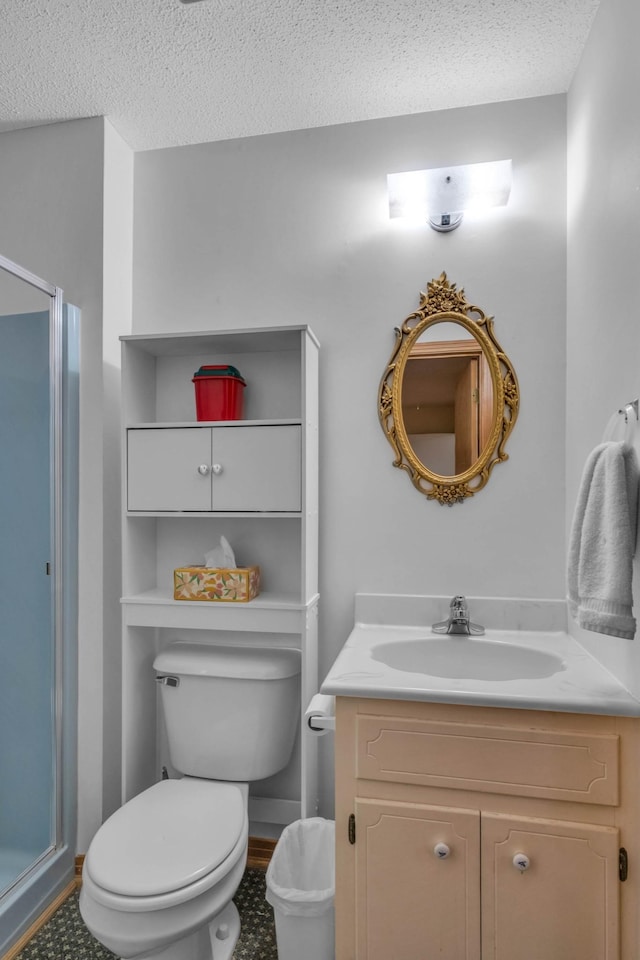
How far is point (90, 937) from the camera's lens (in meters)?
1.68

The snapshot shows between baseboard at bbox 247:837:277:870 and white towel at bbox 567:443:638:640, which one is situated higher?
white towel at bbox 567:443:638:640

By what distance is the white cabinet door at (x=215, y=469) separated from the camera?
5.96 feet

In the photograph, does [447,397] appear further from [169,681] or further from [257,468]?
[169,681]

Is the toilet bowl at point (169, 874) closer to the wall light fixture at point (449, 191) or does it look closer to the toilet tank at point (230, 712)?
the toilet tank at point (230, 712)

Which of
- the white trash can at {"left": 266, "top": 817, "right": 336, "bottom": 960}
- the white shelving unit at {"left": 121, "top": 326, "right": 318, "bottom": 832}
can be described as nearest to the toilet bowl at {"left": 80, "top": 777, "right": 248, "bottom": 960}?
the white trash can at {"left": 266, "top": 817, "right": 336, "bottom": 960}

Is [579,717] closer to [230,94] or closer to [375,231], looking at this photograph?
[375,231]

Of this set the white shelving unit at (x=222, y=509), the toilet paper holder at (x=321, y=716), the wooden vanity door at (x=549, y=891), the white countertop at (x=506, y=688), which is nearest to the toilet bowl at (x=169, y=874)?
the white shelving unit at (x=222, y=509)

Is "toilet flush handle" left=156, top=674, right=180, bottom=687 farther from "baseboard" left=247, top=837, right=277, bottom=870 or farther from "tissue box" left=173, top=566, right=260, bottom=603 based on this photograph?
"baseboard" left=247, top=837, right=277, bottom=870

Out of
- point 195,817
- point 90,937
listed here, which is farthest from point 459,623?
point 90,937

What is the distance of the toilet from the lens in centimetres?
133

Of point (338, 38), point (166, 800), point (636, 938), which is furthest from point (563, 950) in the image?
point (338, 38)

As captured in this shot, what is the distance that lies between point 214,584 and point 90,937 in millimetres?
1039

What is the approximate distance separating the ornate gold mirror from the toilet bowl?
113cm

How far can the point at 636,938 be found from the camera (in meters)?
1.20
